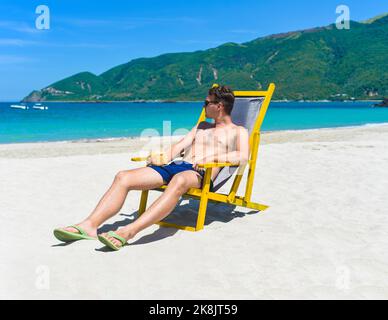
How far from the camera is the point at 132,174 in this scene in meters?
4.26

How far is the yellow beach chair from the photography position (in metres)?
4.49

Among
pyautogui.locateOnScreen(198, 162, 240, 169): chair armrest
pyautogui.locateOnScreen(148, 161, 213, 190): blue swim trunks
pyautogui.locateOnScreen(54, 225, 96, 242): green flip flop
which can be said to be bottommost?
pyautogui.locateOnScreen(54, 225, 96, 242): green flip flop

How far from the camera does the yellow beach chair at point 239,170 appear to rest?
4492mm

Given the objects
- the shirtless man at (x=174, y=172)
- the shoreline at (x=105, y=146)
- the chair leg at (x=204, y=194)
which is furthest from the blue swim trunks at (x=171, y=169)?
the shoreline at (x=105, y=146)

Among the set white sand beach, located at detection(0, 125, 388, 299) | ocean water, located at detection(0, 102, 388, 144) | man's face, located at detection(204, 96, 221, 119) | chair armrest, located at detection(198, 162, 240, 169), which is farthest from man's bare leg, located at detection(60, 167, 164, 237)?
ocean water, located at detection(0, 102, 388, 144)

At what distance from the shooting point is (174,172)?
14.7ft

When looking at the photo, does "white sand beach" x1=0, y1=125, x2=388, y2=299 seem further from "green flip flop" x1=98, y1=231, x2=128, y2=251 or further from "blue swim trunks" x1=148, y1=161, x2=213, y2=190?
"blue swim trunks" x1=148, y1=161, x2=213, y2=190

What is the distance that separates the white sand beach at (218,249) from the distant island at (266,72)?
12607 cm

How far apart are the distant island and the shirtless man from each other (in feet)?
417

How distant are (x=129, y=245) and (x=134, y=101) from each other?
161 metres

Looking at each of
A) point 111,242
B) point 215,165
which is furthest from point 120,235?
point 215,165

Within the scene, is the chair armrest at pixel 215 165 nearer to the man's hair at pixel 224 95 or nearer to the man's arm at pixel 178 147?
the man's arm at pixel 178 147

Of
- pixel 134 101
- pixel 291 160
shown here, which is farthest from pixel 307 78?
pixel 291 160
